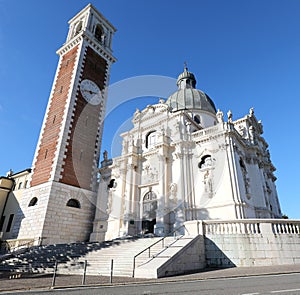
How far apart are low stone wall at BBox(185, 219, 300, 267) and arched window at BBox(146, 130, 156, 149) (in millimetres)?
16286

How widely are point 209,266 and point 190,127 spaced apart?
55.9ft

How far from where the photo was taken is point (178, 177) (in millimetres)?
23641

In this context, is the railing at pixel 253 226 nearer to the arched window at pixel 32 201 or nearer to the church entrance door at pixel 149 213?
the church entrance door at pixel 149 213

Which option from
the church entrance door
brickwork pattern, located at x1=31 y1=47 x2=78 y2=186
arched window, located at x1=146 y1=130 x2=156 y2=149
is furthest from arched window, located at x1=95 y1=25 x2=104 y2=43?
the church entrance door

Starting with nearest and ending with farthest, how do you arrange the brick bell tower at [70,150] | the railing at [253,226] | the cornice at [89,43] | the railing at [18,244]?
the railing at [253,226] → the railing at [18,244] → the brick bell tower at [70,150] → the cornice at [89,43]

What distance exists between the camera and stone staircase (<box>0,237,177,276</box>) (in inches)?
467

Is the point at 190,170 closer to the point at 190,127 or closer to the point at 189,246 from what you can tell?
the point at 190,127

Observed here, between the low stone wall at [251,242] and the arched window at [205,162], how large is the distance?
10.4 metres

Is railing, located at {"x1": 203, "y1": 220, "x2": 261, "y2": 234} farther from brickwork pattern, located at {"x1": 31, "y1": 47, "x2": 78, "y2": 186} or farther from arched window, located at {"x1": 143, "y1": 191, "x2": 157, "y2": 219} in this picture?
brickwork pattern, located at {"x1": 31, "y1": 47, "x2": 78, "y2": 186}

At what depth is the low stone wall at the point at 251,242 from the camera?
40.2ft

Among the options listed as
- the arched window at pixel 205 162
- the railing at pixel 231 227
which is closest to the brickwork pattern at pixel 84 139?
the arched window at pixel 205 162

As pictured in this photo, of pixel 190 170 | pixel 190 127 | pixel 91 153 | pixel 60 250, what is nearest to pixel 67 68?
pixel 91 153

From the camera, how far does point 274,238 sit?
496 inches

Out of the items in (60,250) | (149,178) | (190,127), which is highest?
(190,127)
